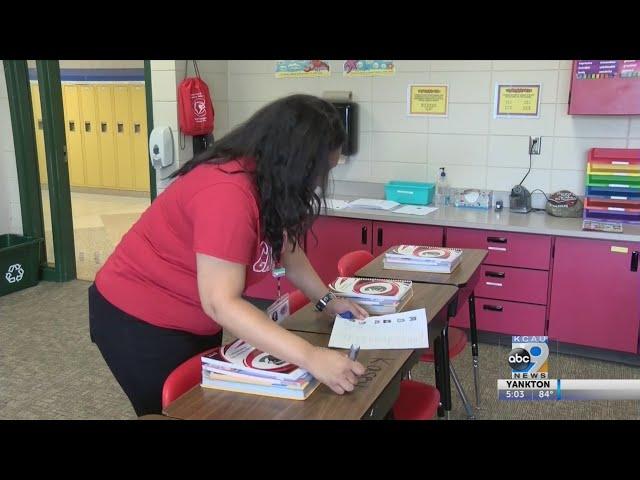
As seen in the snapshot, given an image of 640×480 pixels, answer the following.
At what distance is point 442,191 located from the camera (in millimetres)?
3990

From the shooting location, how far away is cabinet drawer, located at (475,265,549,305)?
Result: 11.2ft

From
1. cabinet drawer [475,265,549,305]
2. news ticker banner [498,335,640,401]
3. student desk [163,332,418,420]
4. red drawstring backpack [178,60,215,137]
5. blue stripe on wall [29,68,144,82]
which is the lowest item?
cabinet drawer [475,265,549,305]

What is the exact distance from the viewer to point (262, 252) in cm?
149

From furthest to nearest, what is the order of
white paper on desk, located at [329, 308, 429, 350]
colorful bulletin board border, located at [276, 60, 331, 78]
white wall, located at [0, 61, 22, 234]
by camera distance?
white wall, located at [0, 61, 22, 234] → colorful bulletin board border, located at [276, 60, 331, 78] → white paper on desk, located at [329, 308, 429, 350]

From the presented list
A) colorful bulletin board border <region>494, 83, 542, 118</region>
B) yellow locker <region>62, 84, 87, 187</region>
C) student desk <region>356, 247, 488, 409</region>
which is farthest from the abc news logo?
yellow locker <region>62, 84, 87, 187</region>

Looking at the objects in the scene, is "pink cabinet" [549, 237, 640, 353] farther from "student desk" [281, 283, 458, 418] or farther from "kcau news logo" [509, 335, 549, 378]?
"kcau news logo" [509, 335, 549, 378]

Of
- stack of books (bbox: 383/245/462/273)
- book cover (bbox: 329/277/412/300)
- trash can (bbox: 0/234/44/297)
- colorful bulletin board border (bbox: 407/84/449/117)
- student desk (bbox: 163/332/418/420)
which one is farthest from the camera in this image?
trash can (bbox: 0/234/44/297)

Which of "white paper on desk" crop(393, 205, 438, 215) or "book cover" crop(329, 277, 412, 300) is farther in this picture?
"white paper on desk" crop(393, 205, 438, 215)

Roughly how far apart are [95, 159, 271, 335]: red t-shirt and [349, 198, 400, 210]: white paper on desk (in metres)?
2.25

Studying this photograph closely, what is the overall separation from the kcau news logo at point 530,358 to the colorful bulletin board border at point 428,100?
3182 mm

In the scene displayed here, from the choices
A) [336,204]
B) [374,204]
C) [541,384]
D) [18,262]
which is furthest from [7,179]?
[541,384]
